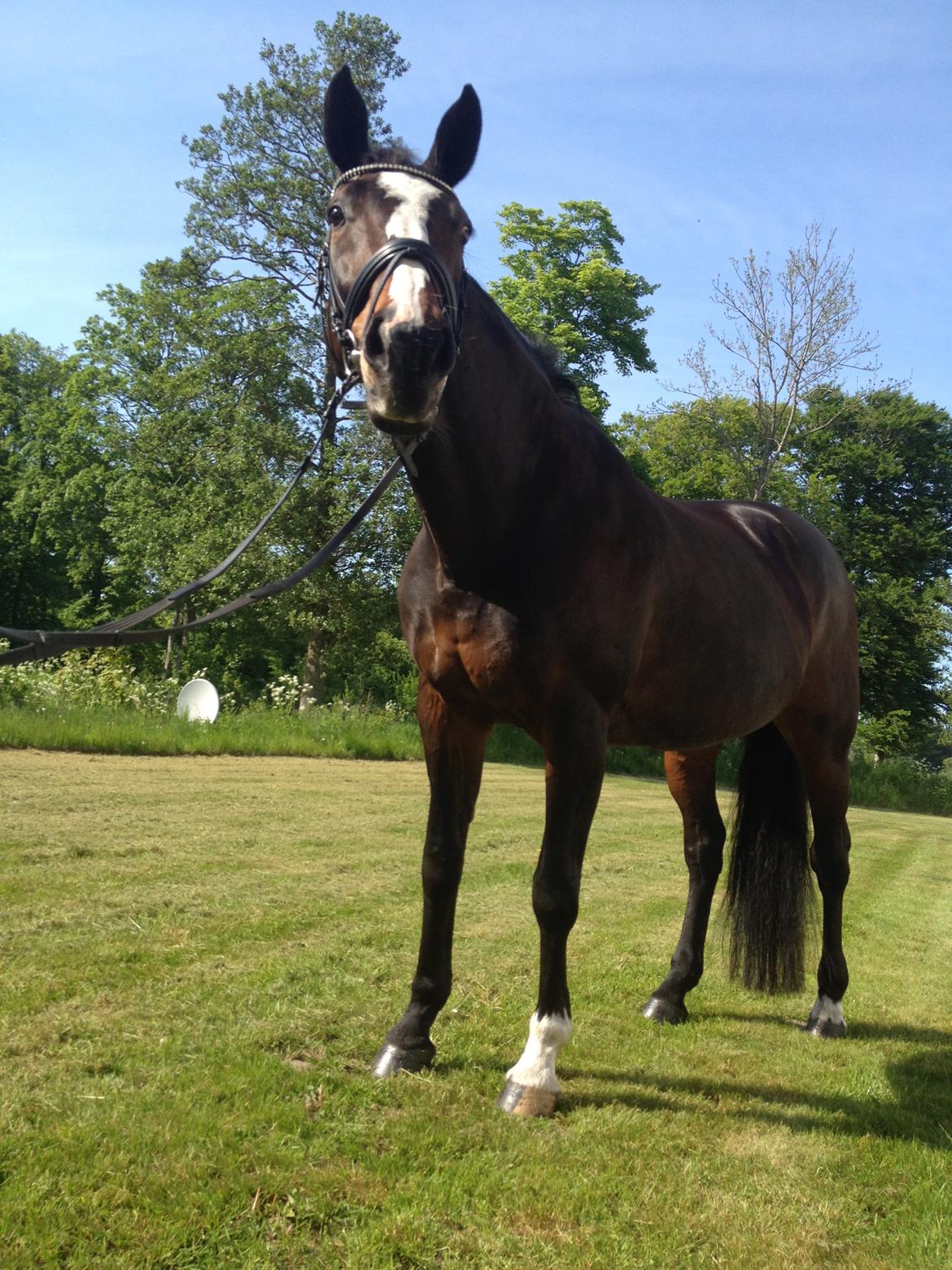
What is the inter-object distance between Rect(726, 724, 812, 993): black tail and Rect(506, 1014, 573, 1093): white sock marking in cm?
193

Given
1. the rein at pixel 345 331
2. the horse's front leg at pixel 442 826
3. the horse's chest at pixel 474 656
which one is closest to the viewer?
the rein at pixel 345 331

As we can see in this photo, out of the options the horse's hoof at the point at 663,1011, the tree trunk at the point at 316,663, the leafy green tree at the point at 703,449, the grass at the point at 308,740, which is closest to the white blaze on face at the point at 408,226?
the horse's hoof at the point at 663,1011

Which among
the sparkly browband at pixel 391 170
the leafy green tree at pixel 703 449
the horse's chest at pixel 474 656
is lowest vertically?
the horse's chest at pixel 474 656

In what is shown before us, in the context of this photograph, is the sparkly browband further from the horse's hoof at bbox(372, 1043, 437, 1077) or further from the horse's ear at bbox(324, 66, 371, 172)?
the horse's hoof at bbox(372, 1043, 437, 1077)

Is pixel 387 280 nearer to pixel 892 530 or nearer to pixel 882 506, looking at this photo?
pixel 892 530

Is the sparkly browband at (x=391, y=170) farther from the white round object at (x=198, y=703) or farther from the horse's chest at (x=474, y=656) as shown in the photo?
the white round object at (x=198, y=703)

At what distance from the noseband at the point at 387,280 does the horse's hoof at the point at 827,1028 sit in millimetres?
3482

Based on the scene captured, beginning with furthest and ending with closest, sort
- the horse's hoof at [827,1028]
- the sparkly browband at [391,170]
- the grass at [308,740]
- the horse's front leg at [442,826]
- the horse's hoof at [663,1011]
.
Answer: the grass at [308,740]
the horse's hoof at [827,1028]
the horse's hoof at [663,1011]
the horse's front leg at [442,826]
the sparkly browband at [391,170]

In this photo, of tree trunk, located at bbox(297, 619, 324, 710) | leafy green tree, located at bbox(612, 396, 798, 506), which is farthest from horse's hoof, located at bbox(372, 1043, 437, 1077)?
leafy green tree, located at bbox(612, 396, 798, 506)

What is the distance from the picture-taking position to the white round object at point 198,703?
16.2 meters

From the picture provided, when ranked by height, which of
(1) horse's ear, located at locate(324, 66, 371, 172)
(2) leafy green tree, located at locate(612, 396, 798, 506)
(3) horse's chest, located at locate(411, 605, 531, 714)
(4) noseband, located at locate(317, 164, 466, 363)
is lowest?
(3) horse's chest, located at locate(411, 605, 531, 714)

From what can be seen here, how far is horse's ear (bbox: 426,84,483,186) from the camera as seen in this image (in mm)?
2977

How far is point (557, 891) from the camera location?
10.7 feet

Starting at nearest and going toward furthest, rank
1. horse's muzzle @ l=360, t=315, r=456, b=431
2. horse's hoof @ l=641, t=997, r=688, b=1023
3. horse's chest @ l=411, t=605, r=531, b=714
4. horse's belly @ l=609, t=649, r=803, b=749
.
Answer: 1. horse's muzzle @ l=360, t=315, r=456, b=431
2. horse's chest @ l=411, t=605, r=531, b=714
3. horse's belly @ l=609, t=649, r=803, b=749
4. horse's hoof @ l=641, t=997, r=688, b=1023
